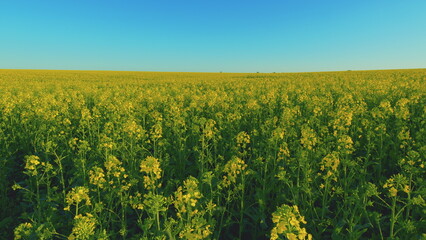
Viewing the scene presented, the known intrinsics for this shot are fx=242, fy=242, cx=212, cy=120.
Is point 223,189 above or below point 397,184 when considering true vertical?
below

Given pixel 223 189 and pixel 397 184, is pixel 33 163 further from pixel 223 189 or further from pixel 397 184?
pixel 397 184

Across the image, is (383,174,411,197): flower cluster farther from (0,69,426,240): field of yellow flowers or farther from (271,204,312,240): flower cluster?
(271,204,312,240): flower cluster

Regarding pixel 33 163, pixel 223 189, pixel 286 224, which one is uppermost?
pixel 286 224

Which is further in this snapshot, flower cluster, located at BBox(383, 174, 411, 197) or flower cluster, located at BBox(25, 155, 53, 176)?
flower cluster, located at BBox(25, 155, 53, 176)

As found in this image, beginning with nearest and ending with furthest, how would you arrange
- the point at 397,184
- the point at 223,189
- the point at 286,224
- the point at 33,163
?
1. the point at 286,224
2. the point at 397,184
3. the point at 33,163
4. the point at 223,189

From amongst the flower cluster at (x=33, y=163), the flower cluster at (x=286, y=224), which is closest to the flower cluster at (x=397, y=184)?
the flower cluster at (x=286, y=224)

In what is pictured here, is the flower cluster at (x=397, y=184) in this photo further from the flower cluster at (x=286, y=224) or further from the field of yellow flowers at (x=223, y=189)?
the flower cluster at (x=286, y=224)

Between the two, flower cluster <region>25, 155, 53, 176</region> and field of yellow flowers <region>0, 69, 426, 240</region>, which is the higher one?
flower cluster <region>25, 155, 53, 176</region>

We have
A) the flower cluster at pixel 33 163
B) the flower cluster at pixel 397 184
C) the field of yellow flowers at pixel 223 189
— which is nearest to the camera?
the flower cluster at pixel 397 184

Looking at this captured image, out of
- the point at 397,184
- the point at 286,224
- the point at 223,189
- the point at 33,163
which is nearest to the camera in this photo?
the point at 286,224

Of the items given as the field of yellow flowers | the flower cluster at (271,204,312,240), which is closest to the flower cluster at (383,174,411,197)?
the field of yellow flowers

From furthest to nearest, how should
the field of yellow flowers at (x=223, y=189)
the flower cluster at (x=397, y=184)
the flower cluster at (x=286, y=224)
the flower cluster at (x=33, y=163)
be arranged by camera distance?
the flower cluster at (x=33, y=163) < the field of yellow flowers at (x=223, y=189) < the flower cluster at (x=397, y=184) < the flower cluster at (x=286, y=224)

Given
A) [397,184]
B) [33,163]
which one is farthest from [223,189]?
[33,163]

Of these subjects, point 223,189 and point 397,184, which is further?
point 223,189
